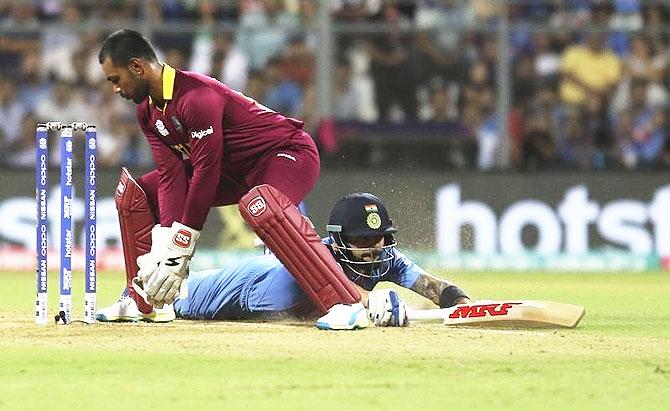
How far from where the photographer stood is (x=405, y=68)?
15555mm

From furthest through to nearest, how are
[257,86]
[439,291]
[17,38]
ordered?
[257,86], [17,38], [439,291]

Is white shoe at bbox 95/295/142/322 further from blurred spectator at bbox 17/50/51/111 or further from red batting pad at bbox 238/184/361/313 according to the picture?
blurred spectator at bbox 17/50/51/111

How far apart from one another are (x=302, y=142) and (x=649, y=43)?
29.1 feet

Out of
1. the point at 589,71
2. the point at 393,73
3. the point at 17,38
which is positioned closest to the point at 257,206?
the point at 393,73

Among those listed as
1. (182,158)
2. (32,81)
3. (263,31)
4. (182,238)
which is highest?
(263,31)

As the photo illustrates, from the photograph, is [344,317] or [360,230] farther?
[360,230]

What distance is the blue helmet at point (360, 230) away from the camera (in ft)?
27.1

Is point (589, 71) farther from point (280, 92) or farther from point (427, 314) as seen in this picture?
point (427, 314)

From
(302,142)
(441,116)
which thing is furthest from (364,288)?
(441,116)

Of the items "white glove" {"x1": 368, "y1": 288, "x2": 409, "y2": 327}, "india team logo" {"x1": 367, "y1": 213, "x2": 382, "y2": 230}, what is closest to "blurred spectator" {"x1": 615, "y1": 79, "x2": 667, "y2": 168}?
"india team logo" {"x1": 367, "y1": 213, "x2": 382, "y2": 230}

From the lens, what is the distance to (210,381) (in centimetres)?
602

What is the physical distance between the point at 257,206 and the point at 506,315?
167cm

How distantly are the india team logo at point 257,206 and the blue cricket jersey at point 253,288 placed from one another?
68cm

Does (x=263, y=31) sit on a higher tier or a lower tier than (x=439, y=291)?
higher
